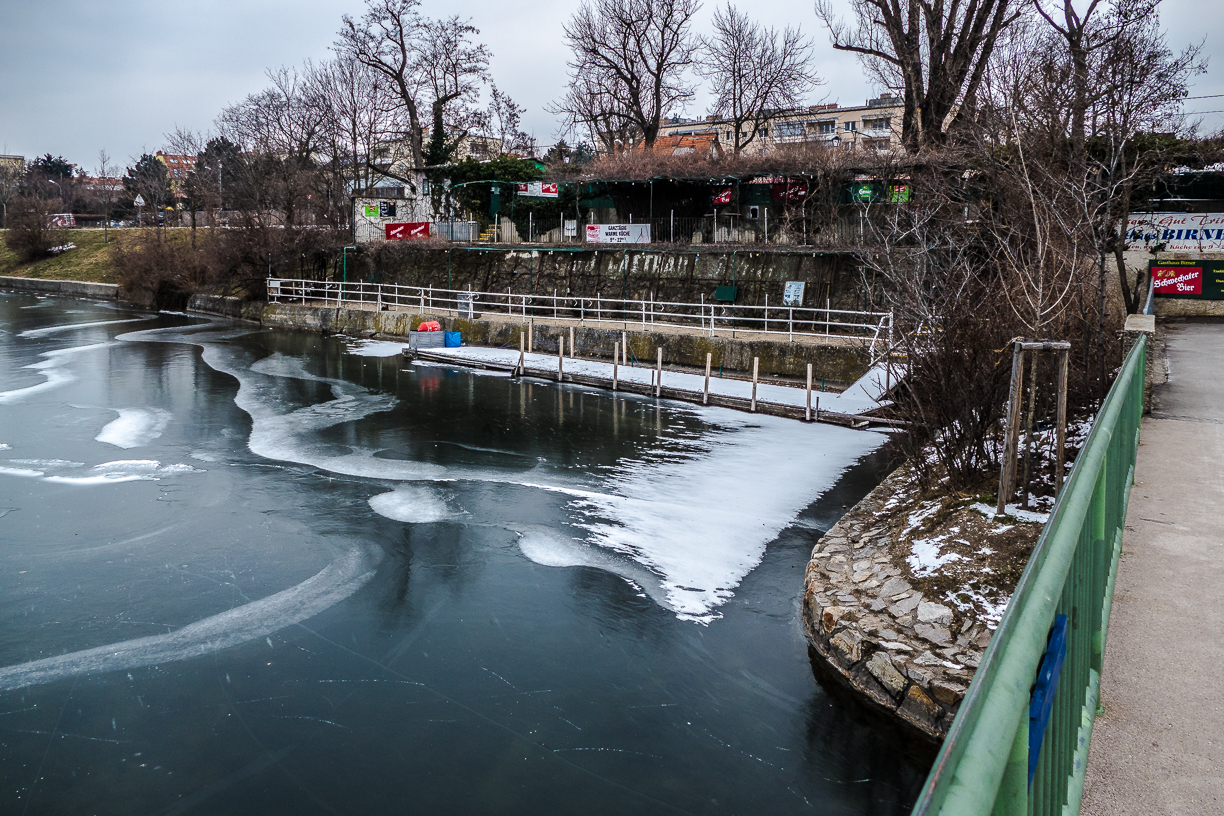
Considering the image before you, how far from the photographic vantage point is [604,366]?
2661 centimetres

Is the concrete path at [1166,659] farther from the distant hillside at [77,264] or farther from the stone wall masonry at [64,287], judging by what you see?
the distant hillside at [77,264]

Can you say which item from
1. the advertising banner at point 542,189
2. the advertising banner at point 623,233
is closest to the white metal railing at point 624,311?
the advertising banner at point 623,233

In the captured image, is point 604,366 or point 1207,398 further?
point 604,366

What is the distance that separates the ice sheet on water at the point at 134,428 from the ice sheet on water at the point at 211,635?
8825 millimetres

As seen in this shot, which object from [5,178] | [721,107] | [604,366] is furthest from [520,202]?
[5,178]

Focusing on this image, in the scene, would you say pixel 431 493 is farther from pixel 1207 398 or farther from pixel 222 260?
pixel 222 260

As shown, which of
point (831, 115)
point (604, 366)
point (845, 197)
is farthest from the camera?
point (831, 115)

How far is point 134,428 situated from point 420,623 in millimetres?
12250

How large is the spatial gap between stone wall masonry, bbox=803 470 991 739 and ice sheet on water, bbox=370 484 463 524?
5.48 metres

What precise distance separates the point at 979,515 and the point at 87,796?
28.0ft

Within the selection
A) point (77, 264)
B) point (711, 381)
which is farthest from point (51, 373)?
point (77, 264)

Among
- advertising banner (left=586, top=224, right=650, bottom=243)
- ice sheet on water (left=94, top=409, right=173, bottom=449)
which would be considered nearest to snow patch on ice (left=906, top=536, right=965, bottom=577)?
ice sheet on water (left=94, top=409, right=173, bottom=449)

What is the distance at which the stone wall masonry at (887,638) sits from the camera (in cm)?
748

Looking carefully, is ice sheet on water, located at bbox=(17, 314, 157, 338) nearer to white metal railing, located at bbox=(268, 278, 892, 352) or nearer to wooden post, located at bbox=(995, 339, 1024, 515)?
white metal railing, located at bbox=(268, 278, 892, 352)
